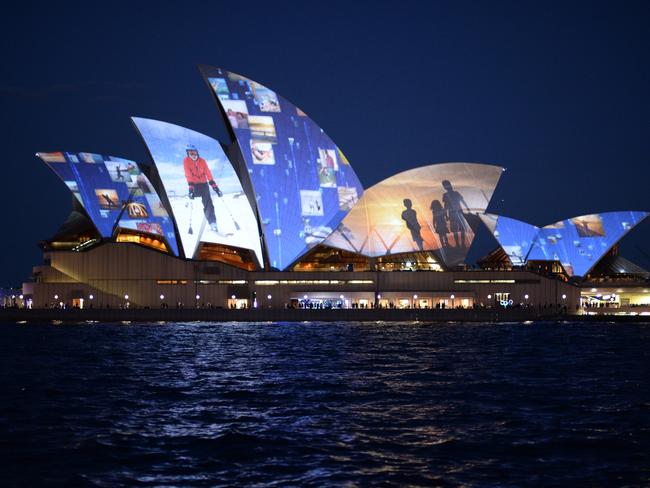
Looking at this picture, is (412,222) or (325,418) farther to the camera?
(412,222)

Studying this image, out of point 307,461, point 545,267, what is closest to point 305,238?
point 545,267

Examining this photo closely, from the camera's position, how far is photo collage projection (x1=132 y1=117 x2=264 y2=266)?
74125mm

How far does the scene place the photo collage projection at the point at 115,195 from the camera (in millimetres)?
76125

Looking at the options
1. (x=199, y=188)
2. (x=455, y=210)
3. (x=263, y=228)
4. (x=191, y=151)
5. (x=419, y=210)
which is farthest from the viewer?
(x=455, y=210)

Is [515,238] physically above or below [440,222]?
below

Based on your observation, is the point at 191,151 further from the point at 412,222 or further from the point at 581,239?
the point at 581,239

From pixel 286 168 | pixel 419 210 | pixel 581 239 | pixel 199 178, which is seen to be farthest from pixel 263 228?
pixel 581 239

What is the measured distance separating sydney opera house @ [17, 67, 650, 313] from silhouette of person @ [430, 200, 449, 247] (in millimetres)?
122

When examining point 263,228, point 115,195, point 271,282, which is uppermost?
point 115,195

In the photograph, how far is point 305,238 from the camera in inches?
3068

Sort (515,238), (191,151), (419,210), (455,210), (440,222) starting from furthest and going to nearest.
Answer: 1. (515,238)
2. (440,222)
3. (455,210)
4. (419,210)
5. (191,151)

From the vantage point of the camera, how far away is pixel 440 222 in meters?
82.2

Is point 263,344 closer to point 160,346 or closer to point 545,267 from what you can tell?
point 160,346

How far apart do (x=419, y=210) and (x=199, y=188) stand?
62.8 feet
